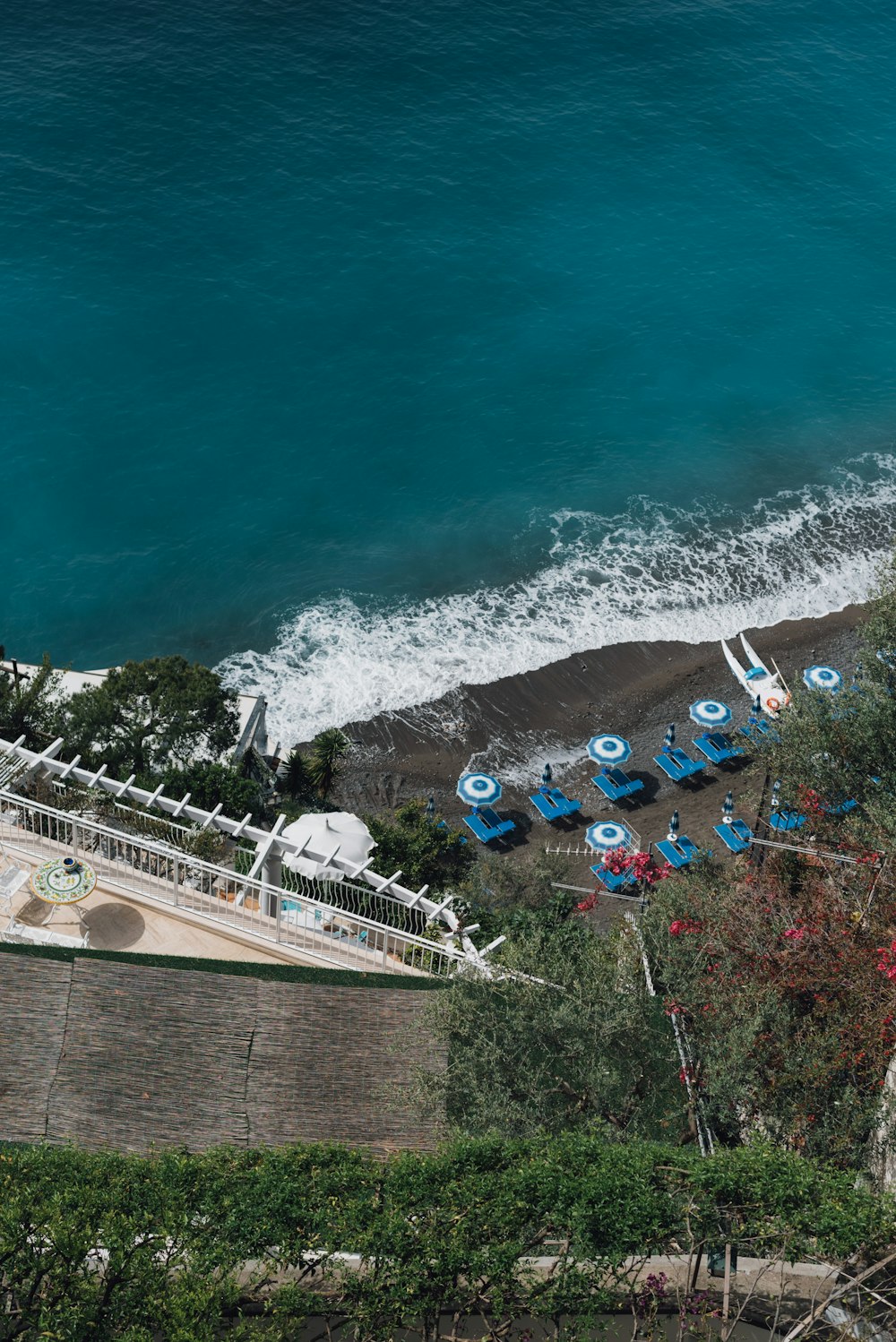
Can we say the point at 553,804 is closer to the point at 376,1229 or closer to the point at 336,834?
the point at 336,834

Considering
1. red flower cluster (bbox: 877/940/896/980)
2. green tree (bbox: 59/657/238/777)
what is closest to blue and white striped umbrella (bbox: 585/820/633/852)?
green tree (bbox: 59/657/238/777)

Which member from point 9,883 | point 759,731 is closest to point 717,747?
point 759,731

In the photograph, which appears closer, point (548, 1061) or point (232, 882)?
point (548, 1061)

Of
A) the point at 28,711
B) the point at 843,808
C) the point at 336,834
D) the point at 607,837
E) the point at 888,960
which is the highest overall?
the point at 888,960

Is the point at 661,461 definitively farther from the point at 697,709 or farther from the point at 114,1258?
the point at 114,1258

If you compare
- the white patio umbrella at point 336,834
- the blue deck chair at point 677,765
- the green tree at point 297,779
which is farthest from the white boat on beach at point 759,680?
Result: the white patio umbrella at point 336,834

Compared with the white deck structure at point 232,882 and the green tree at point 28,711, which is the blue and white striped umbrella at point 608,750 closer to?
the white deck structure at point 232,882

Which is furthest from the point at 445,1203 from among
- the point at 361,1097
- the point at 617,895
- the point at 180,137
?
the point at 180,137
